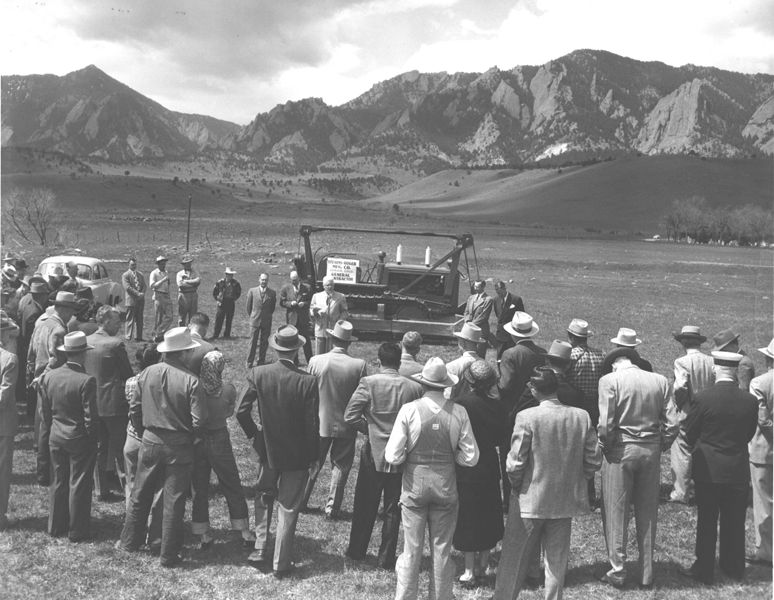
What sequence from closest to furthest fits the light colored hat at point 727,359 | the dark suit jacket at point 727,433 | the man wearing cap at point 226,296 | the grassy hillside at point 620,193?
the dark suit jacket at point 727,433, the light colored hat at point 727,359, the man wearing cap at point 226,296, the grassy hillside at point 620,193

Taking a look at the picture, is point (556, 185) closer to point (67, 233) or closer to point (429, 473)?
point (67, 233)

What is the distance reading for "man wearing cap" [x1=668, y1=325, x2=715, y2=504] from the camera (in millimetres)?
7680

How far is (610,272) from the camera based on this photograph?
4316 cm

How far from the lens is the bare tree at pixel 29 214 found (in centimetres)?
5472

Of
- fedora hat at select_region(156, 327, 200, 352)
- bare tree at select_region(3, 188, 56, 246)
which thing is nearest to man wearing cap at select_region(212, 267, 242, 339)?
fedora hat at select_region(156, 327, 200, 352)

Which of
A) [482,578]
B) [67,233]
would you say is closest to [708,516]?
[482,578]

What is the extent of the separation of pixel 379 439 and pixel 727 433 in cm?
323

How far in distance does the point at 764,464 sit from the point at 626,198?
141m

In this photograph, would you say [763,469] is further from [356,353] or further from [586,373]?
[356,353]

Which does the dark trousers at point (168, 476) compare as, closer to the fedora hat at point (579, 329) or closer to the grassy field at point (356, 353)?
the grassy field at point (356, 353)

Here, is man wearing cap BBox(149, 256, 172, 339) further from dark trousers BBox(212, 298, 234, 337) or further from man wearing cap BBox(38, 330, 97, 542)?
man wearing cap BBox(38, 330, 97, 542)

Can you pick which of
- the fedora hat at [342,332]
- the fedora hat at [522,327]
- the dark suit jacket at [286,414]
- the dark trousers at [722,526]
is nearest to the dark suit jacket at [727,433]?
the dark trousers at [722,526]

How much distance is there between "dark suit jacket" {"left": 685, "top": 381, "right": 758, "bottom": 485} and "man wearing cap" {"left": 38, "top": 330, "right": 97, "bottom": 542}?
19.3 ft

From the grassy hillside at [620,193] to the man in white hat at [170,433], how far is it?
364ft
